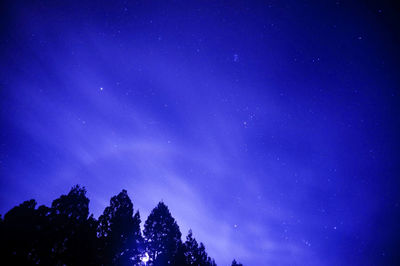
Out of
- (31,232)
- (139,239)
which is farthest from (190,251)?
(31,232)

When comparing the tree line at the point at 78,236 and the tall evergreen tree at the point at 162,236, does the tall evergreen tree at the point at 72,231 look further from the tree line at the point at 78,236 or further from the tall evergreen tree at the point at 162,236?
the tall evergreen tree at the point at 162,236

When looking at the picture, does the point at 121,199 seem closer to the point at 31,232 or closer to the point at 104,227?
the point at 104,227

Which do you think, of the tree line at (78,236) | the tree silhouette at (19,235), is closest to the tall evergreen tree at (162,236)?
the tree line at (78,236)

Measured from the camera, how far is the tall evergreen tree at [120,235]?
1508cm

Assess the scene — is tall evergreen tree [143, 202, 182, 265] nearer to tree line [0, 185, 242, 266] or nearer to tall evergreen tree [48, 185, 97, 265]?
tree line [0, 185, 242, 266]

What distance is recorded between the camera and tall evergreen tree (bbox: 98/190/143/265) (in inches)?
594

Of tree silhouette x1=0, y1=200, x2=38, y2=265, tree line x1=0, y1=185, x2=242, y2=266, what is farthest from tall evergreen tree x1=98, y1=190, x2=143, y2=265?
tree silhouette x1=0, y1=200, x2=38, y2=265

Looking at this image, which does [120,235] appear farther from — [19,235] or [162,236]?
[19,235]

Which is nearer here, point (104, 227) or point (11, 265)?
point (11, 265)

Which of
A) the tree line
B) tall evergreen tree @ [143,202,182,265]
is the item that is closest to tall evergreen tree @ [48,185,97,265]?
the tree line

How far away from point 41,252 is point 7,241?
2.73 metres

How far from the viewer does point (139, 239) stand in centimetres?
1664

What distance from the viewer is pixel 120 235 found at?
15.8m

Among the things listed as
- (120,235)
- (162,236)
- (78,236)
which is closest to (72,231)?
(78,236)
